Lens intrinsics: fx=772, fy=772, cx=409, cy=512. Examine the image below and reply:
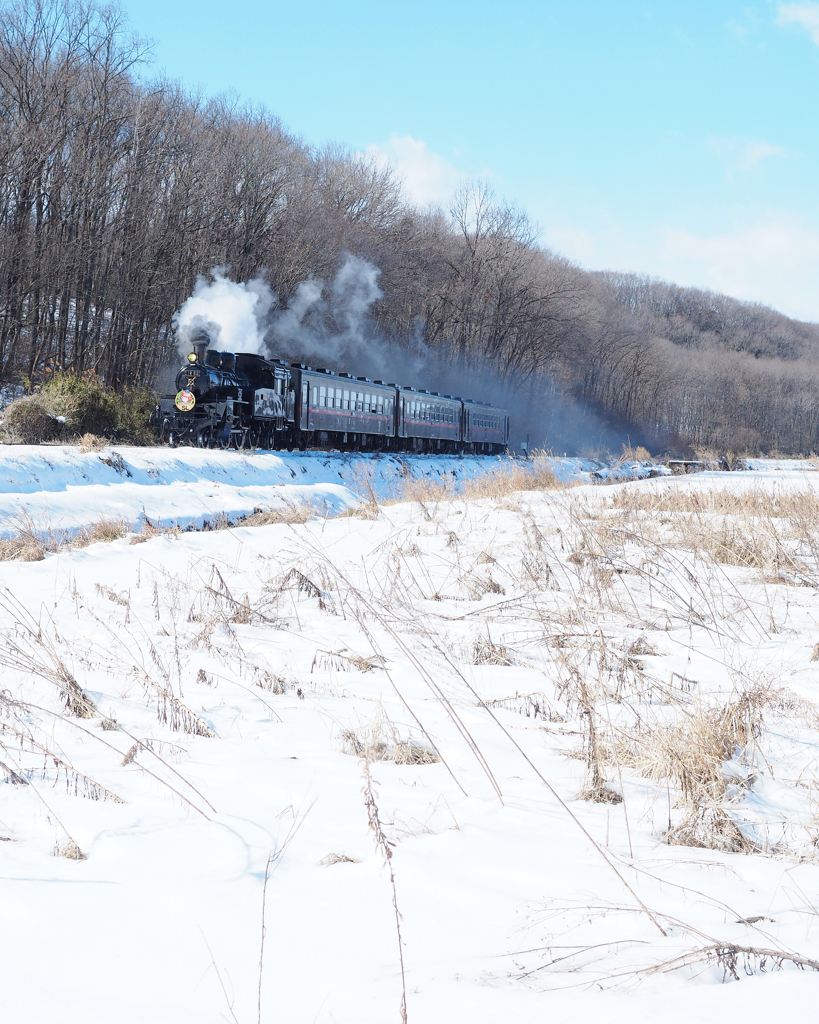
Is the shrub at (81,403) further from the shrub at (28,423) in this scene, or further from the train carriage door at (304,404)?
the train carriage door at (304,404)

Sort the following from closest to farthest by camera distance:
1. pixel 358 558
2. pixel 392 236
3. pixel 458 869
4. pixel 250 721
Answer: pixel 458 869, pixel 250 721, pixel 358 558, pixel 392 236

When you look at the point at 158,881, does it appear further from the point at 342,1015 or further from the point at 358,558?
the point at 358,558

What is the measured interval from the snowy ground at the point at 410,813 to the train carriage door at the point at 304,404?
1892cm

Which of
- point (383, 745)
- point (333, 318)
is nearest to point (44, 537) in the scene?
point (383, 745)

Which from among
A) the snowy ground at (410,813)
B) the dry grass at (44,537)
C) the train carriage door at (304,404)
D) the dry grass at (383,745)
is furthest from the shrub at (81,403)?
the dry grass at (383,745)

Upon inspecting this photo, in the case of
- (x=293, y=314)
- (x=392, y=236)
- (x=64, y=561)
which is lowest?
(x=64, y=561)

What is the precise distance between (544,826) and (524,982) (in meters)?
0.88

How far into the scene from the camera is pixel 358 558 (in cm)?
807

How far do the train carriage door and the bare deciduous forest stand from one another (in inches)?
289

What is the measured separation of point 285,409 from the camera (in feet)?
78.4

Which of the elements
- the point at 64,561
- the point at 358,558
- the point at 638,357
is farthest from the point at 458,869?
the point at 638,357

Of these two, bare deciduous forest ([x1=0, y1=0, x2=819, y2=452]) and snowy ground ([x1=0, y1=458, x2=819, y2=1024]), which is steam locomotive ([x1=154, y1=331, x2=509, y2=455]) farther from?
snowy ground ([x1=0, y1=458, x2=819, y2=1024])

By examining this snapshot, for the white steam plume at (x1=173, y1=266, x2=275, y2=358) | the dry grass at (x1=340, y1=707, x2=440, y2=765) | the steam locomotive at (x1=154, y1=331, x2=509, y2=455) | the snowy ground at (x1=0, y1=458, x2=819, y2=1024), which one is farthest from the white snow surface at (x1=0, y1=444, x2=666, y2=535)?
the dry grass at (x1=340, y1=707, x2=440, y2=765)

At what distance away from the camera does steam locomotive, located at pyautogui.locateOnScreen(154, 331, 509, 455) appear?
21.5m
